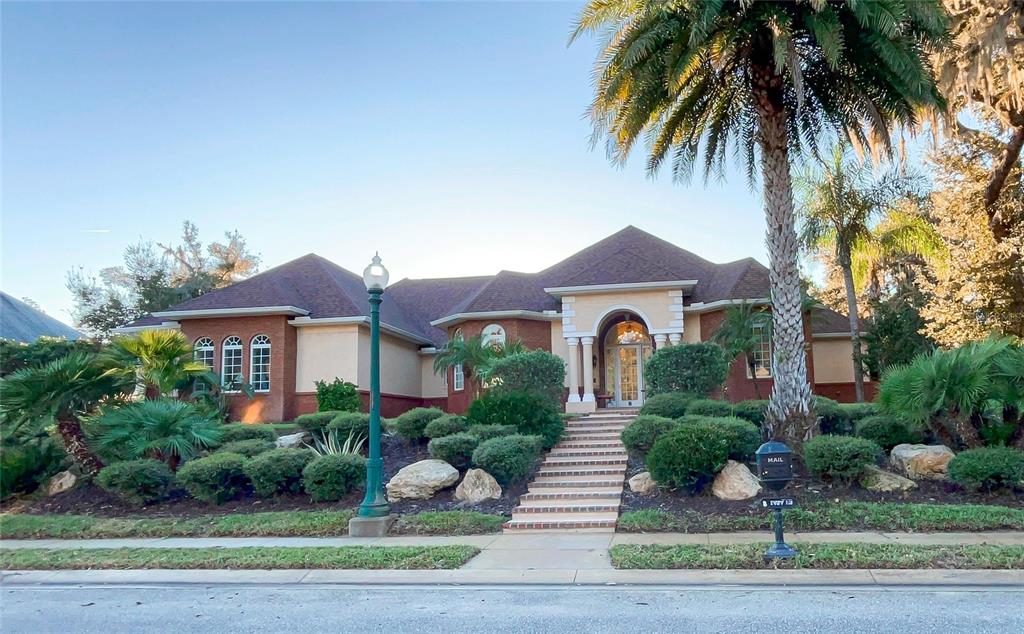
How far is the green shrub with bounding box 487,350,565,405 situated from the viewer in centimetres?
1772

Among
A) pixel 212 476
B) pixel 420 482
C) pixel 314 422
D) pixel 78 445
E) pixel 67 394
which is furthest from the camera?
pixel 314 422

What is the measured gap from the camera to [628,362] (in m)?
25.0

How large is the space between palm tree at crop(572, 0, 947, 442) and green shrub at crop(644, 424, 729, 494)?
7.38ft

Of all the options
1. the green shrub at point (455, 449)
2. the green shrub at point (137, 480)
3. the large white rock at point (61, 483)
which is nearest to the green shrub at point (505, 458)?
the green shrub at point (455, 449)

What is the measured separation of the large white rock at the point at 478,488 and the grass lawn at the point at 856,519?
9.44ft

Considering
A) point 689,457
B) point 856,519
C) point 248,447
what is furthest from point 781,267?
point 248,447

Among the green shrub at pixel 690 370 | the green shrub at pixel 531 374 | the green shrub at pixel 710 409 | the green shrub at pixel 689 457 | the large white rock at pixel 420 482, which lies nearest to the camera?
the green shrub at pixel 689 457

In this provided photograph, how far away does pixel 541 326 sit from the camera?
2498 cm

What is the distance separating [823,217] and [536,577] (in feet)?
60.8

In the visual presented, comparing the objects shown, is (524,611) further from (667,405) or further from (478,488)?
(667,405)

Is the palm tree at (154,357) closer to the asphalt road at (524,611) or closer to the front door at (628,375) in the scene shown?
the asphalt road at (524,611)

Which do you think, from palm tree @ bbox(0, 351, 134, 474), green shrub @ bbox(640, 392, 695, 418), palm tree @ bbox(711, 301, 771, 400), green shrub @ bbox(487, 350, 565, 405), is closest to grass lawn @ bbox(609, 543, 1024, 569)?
green shrub @ bbox(640, 392, 695, 418)

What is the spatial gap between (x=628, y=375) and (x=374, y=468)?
14501mm

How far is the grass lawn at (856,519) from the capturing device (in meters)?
10.2
